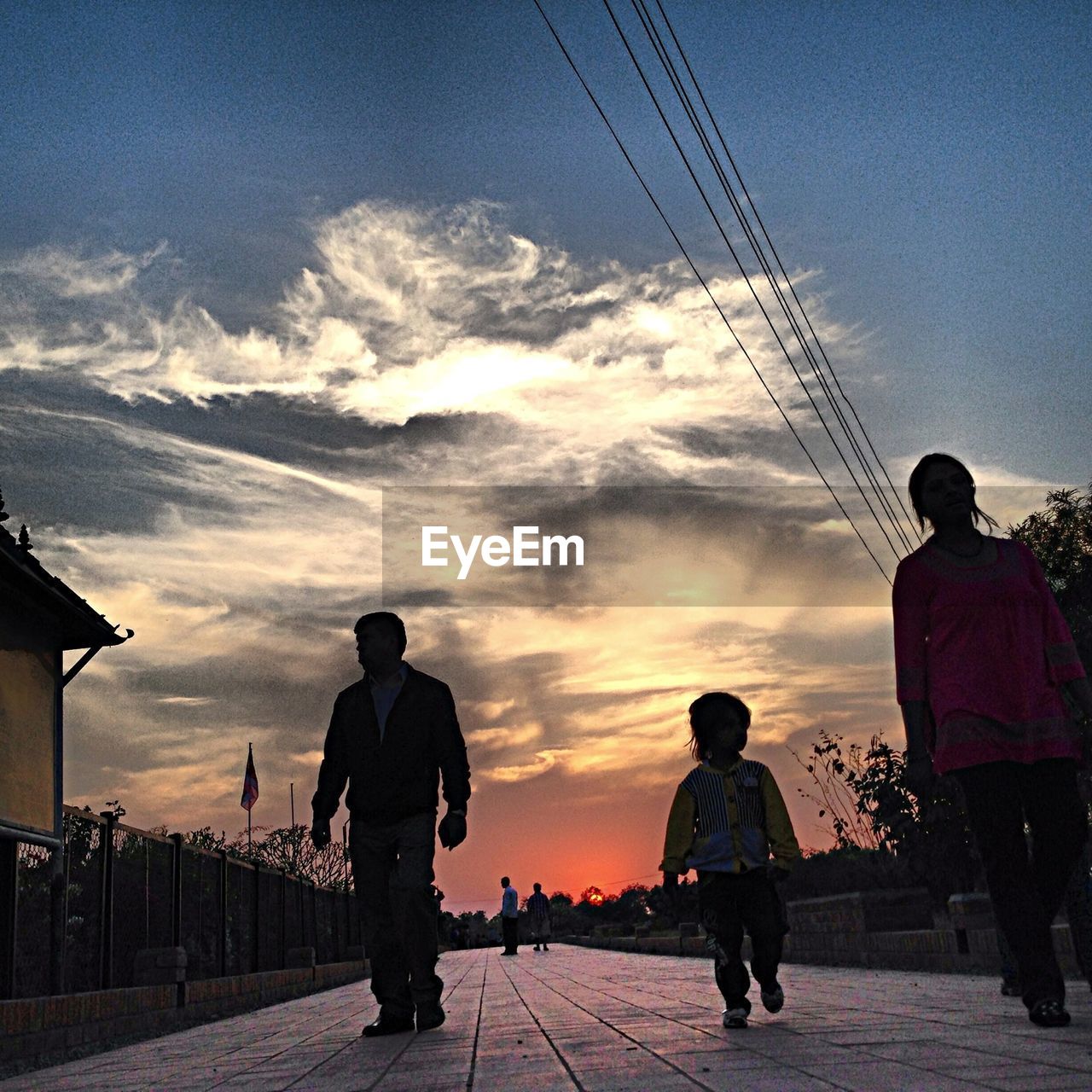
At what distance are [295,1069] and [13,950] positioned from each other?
4694 mm

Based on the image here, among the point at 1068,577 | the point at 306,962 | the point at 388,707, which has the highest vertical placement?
the point at 1068,577

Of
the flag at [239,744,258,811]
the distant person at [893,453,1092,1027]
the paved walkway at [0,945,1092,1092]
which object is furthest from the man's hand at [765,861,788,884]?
the flag at [239,744,258,811]

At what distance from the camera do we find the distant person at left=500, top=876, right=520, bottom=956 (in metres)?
31.8

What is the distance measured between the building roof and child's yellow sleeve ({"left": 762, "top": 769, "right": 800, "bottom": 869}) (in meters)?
10.6

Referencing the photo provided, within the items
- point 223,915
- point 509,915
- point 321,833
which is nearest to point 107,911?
point 223,915

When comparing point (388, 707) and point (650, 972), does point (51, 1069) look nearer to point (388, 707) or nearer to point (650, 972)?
point (388, 707)

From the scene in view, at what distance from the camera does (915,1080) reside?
13.0 ft

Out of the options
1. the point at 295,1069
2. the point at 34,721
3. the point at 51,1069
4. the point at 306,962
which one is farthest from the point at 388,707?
the point at 306,962

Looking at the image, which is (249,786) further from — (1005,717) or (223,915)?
(1005,717)

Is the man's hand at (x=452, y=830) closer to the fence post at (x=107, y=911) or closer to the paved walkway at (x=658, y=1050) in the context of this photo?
the paved walkway at (x=658, y=1050)

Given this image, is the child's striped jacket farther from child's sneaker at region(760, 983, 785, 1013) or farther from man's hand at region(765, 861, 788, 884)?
child's sneaker at region(760, 983, 785, 1013)

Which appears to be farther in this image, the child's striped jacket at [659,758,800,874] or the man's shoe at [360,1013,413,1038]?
the man's shoe at [360,1013,413,1038]

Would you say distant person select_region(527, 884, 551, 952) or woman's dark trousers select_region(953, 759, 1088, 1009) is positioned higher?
woman's dark trousers select_region(953, 759, 1088, 1009)

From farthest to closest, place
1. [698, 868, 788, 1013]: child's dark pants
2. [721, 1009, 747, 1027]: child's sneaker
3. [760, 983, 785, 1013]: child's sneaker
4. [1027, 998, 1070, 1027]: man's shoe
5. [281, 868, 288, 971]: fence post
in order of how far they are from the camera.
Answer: [281, 868, 288, 971]: fence post → [698, 868, 788, 1013]: child's dark pants → [760, 983, 785, 1013]: child's sneaker → [721, 1009, 747, 1027]: child's sneaker → [1027, 998, 1070, 1027]: man's shoe
